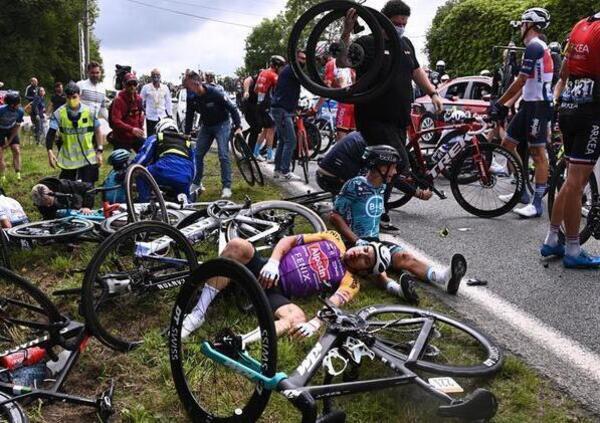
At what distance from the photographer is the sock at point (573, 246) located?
5.09 m

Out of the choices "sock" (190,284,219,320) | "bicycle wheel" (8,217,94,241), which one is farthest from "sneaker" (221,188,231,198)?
"sock" (190,284,219,320)

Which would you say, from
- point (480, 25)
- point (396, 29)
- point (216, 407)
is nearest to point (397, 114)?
point (396, 29)

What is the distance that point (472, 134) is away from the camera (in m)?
7.12

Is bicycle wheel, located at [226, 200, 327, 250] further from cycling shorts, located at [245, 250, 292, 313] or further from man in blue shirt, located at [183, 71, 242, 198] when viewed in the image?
man in blue shirt, located at [183, 71, 242, 198]

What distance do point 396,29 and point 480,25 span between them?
17354 millimetres

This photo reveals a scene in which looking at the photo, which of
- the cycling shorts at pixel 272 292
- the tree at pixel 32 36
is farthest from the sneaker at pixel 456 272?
the tree at pixel 32 36

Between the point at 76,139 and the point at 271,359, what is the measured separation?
6.46 metres

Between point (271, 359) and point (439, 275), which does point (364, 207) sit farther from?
point (271, 359)

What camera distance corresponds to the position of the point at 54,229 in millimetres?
5805

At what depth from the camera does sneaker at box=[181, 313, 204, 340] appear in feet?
10.2

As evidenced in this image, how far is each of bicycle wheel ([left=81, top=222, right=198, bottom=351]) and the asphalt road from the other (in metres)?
2.00

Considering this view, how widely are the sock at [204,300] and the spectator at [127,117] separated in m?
6.33

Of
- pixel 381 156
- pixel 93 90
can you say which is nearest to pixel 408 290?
pixel 381 156

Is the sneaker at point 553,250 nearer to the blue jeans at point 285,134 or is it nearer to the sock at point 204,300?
the sock at point 204,300
